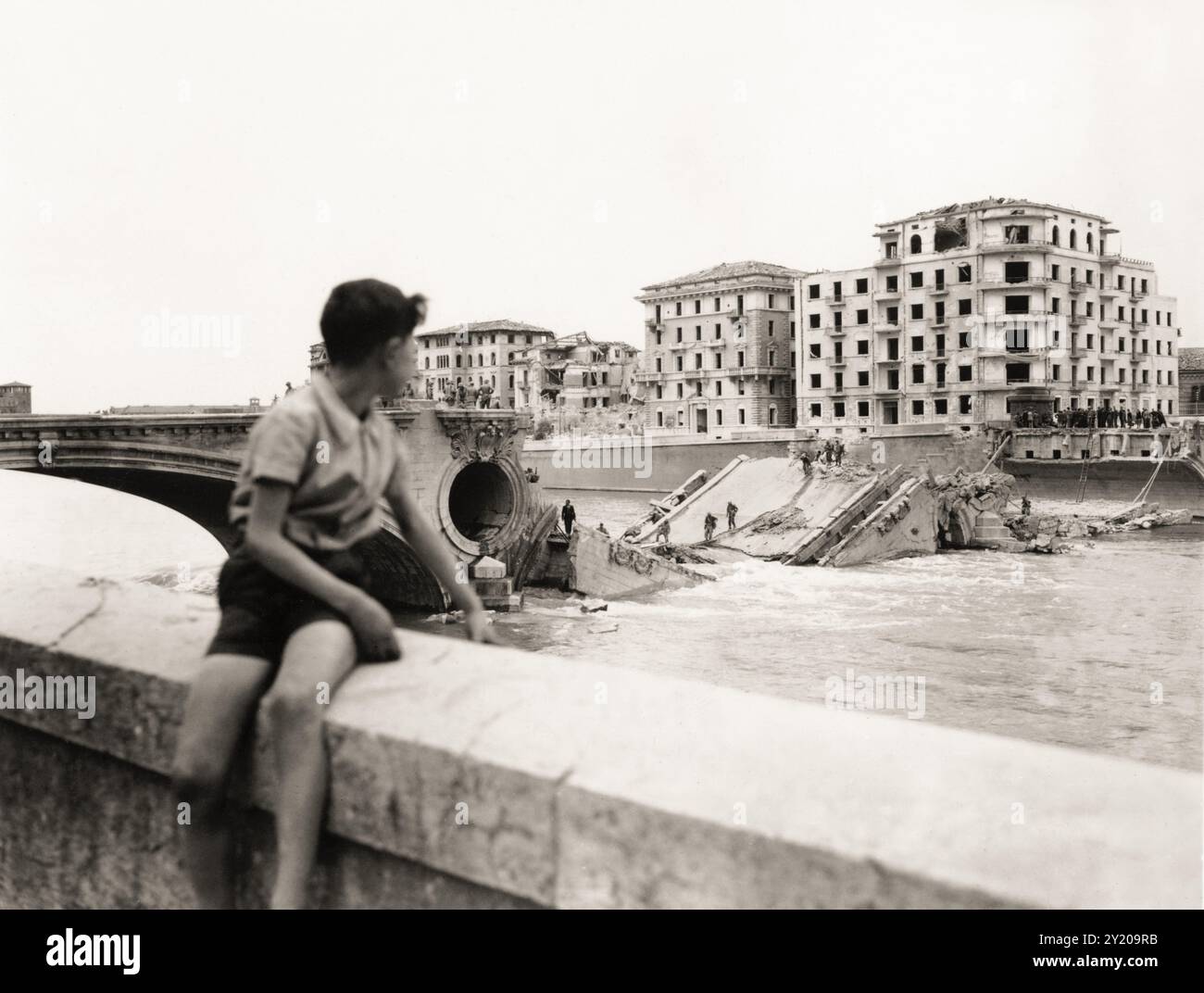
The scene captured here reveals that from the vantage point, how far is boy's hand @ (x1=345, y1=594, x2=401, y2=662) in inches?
102

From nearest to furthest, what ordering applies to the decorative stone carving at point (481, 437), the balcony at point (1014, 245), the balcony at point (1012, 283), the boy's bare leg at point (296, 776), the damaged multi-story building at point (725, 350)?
the boy's bare leg at point (296, 776) < the decorative stone carving at point (481, 437) < the balcony at point (1014, 245) < the balcony at point (1012, 283) < the damaged multi-story building at point (725, 350)

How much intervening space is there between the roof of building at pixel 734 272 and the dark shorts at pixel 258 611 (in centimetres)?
6747

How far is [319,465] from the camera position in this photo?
2.61 metres

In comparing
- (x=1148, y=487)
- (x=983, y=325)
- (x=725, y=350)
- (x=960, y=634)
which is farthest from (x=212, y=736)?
(x=725, y=350)

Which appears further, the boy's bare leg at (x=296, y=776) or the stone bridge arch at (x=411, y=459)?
the stone bridge arch at (x=411, y=459)

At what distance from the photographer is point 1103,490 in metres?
51.6

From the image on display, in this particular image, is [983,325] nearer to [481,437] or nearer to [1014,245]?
[1014,245]

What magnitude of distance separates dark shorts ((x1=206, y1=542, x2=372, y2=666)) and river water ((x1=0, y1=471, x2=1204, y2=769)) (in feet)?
53.4

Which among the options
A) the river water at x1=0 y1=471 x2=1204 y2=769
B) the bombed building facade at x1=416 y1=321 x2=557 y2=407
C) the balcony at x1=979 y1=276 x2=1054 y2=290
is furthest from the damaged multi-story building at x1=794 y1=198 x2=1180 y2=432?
the bombed building facade at x1=416 y1=321 x2=557 y2=407

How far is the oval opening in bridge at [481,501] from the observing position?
33562 millimetres

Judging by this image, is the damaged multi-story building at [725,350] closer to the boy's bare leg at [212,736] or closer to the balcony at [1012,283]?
the balcony at [1012,283]

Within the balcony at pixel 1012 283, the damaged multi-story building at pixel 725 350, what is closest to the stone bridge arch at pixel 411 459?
the balcony at pixel 1012 283

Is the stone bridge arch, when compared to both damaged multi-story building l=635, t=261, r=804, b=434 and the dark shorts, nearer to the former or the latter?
the dark shorts

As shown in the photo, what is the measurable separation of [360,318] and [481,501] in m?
32.3
